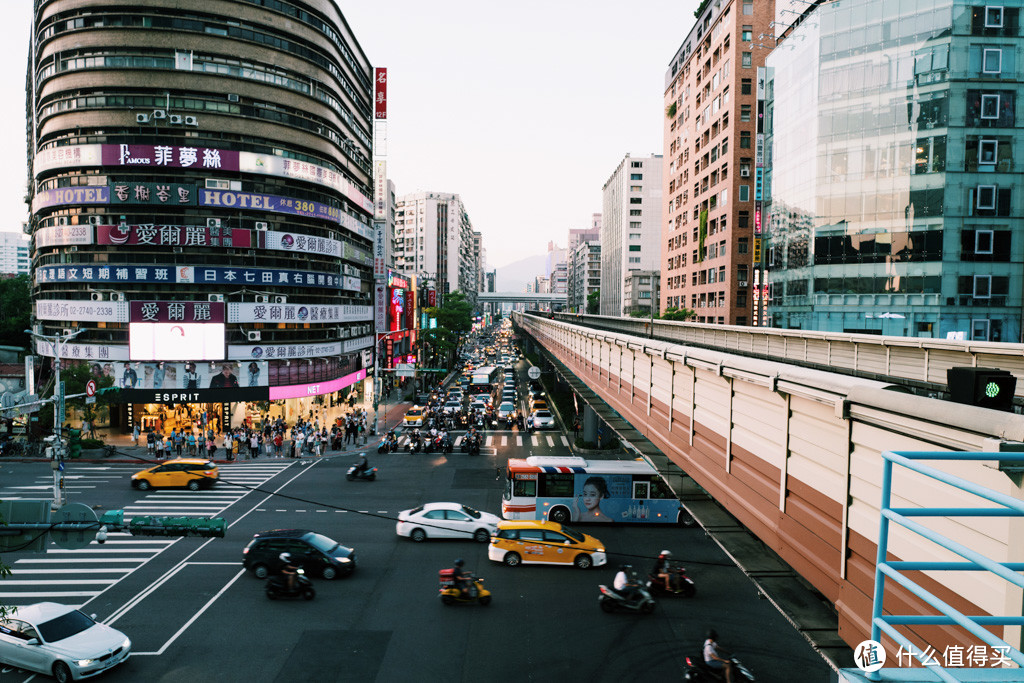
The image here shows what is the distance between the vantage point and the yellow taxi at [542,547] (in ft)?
63.2

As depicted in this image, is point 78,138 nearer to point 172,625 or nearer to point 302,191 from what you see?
point 302,191

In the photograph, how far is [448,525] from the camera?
69.8 ft

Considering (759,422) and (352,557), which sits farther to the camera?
(352,557)

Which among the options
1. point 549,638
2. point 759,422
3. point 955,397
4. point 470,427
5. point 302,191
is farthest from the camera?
point 302,191

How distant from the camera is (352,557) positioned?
60.6ft

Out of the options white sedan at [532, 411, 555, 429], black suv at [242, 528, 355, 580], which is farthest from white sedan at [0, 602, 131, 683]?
white sedan at [532, 411, 555, 429]

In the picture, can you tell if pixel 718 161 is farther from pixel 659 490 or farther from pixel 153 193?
pixel 153 193

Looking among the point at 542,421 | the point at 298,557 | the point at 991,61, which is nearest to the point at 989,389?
the point at 298,557

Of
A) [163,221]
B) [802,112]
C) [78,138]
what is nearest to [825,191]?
[802,112]

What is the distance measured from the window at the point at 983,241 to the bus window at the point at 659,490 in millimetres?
26468

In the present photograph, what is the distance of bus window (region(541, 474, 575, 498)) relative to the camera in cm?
2341

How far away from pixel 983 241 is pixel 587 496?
97.3 feet

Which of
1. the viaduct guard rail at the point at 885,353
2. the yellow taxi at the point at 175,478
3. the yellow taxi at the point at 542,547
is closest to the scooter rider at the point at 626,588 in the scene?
the yellow taxi at the point at 542,547

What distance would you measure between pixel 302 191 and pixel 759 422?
4324 cm
